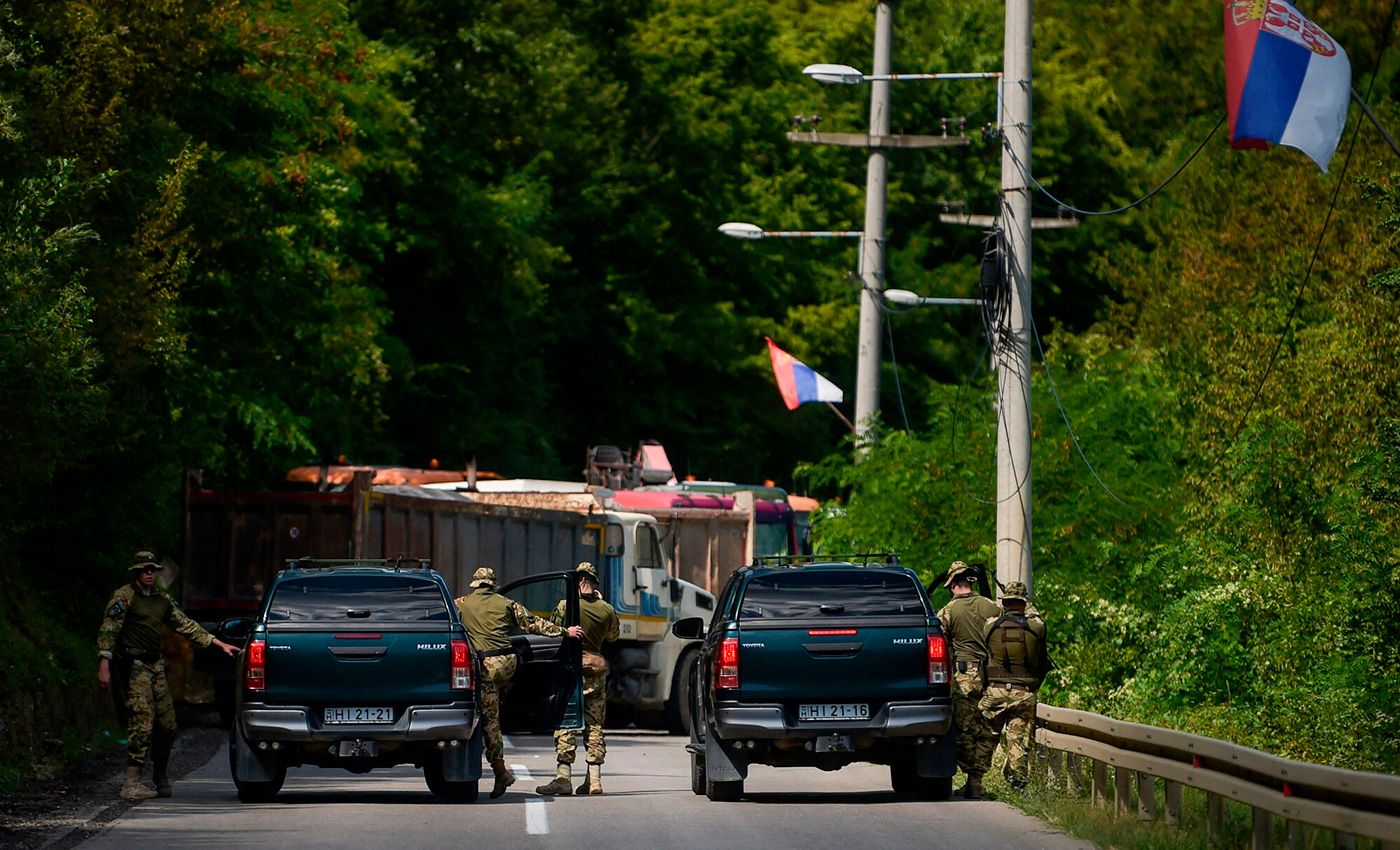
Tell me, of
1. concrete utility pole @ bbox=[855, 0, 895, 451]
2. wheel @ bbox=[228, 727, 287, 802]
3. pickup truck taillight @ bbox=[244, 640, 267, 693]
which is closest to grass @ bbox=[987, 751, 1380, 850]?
wheel @ bbox=[228, 727, 287, 802]

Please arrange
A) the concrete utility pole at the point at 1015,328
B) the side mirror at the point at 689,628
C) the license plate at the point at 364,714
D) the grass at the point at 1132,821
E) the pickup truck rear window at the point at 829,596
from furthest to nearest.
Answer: the concrete utility pole at the point at 1015,328 < the side mirror at the point at 689,628 < the pickup truck rear window at the point at 829,596 < the license plate at the point at 364,714 < the grass at the point at 1132,821

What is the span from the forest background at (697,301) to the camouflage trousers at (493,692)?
13.8 ft

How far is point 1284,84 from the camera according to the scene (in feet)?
59.5

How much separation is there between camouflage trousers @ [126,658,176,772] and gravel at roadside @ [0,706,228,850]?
1.42 ft

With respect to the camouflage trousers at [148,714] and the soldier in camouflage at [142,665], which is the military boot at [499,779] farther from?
the camouflage trousers at [148,714]

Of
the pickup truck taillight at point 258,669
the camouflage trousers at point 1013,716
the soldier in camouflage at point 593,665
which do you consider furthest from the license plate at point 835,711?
the pickup truck taillight at point 258,669

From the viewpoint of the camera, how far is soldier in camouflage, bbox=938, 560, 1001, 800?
19.5m

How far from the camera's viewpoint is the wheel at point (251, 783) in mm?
18375

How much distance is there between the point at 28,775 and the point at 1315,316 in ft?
63.4

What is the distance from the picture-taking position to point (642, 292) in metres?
58.4

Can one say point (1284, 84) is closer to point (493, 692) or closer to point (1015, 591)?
point (1015, 591)

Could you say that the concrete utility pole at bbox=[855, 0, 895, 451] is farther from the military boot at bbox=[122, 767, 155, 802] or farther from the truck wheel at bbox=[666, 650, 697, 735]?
the military boot at bbox=[122, 767, 155, 802]

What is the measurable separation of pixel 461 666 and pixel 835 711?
272 centimetres

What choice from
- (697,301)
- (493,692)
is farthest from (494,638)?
(697,301)
